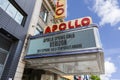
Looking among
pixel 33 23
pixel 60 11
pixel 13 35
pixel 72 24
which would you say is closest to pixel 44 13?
pixel 60 11

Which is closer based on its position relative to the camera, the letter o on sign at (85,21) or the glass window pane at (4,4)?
the glass window pane at (4,4)

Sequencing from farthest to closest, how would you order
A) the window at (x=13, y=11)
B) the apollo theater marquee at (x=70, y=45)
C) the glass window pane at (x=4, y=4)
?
the window at (x=13, y=11)
the glass window pane at (x=4, y=4)
the apollo theater marquee at (x=70, y=45)

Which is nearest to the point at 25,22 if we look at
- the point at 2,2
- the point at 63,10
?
the point at 2,2

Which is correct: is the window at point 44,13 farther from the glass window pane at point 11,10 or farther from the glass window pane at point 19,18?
the glass window pane at point 11,10

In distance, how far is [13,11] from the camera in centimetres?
840

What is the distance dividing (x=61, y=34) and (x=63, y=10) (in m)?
4.23

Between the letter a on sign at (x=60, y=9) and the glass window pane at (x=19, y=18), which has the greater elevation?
the letter a on sign at (x=60, y=9)

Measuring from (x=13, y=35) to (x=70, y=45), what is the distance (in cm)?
342

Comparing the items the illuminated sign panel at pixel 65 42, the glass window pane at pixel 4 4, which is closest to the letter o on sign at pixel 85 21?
the illuminated sign panel at pixel 65 42

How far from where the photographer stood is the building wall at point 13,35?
23.6ft

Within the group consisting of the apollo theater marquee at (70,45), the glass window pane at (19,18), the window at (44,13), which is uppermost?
the window at (44,13)

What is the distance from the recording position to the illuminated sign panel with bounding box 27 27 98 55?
6.77m

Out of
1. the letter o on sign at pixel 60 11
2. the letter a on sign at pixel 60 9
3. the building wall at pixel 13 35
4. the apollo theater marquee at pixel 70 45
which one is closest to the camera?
the apollo theater marquee at pixel 70 45

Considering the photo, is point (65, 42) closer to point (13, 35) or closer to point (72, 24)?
point (72, 24)
